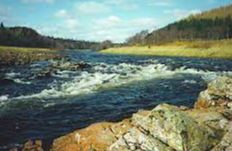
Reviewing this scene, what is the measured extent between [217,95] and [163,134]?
27.6ft

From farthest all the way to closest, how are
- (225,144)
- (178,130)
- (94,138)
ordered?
(94,138)
(178,130)
(225,144)

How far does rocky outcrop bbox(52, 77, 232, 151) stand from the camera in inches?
463

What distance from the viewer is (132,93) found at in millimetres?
31250

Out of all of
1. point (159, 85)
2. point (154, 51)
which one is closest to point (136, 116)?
point (159, 85)

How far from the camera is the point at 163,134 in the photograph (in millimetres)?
12180

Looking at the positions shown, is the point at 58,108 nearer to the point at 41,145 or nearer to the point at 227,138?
the point at 41,145

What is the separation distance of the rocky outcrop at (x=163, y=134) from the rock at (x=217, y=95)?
4063 millimetres

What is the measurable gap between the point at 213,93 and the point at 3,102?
620 inches

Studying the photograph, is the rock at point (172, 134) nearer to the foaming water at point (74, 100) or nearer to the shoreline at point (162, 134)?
the shoreline at point (162, 134)

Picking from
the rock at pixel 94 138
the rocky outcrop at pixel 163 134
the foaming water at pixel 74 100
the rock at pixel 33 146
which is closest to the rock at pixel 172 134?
the rocky outcrop at pixel 163 134

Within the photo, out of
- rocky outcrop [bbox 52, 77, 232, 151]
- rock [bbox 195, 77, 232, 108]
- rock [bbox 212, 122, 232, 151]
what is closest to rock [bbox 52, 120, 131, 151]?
rocky outcrop [bbox 52, 77, 232, 151]

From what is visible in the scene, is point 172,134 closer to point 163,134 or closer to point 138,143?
point 163,134

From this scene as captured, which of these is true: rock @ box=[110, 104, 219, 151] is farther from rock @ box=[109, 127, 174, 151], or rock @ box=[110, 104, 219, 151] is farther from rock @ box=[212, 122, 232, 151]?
rock @ box=[212, 122, 232, 151]

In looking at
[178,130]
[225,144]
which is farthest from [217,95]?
[225,144]
